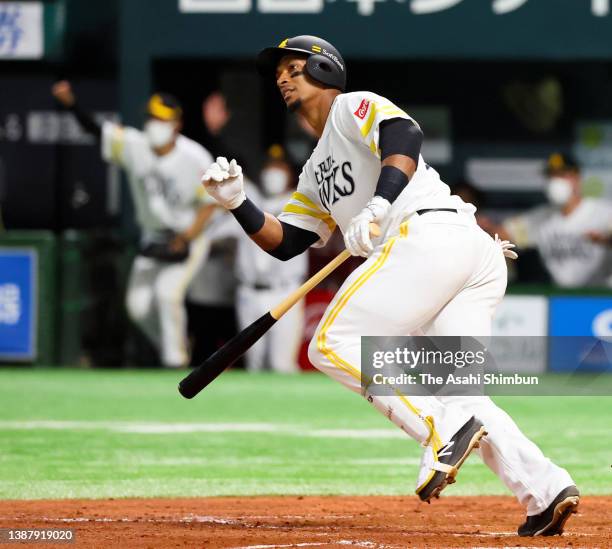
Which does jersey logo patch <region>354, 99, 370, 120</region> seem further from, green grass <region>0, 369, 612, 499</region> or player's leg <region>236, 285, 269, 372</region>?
player's leg <region>236, 285, 269, 372</region>

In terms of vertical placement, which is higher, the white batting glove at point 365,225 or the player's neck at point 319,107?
the player's neck at point 319,107

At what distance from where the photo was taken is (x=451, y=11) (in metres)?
12.9

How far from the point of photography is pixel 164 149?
12.4m

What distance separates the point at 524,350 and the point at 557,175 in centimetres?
157

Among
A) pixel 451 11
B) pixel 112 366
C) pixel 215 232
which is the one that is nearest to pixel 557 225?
pixel 451 11

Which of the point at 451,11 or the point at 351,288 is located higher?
the point at 451,11

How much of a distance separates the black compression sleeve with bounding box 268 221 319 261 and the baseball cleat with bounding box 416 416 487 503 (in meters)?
1.17

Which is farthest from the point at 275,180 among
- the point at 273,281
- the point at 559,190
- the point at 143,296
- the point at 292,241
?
the point at 292,241

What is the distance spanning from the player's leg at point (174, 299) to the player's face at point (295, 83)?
7.35 meters

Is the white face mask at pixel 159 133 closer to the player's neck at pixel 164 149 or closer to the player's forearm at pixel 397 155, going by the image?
the player's neck at pixel 164 149

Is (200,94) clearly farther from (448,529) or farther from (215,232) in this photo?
(448,529)

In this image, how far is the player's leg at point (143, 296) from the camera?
12531mm

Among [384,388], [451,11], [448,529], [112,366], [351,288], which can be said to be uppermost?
[451,11]

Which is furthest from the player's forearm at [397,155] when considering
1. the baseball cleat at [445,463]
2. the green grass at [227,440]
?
the green grass at [227,440]
